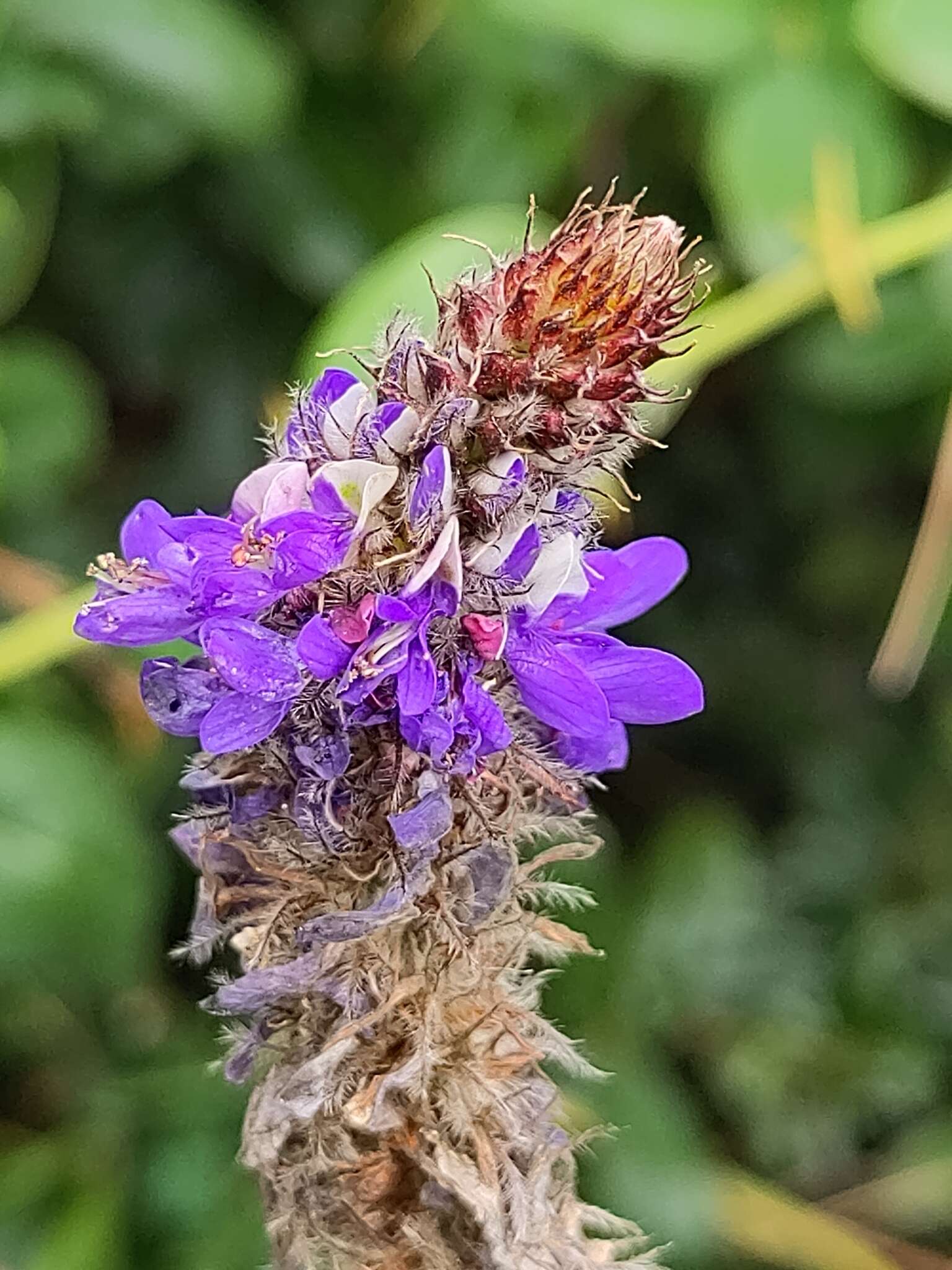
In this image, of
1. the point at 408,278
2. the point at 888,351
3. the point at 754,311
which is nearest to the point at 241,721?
the point at 408,278

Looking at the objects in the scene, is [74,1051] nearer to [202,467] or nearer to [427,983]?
[202,467]

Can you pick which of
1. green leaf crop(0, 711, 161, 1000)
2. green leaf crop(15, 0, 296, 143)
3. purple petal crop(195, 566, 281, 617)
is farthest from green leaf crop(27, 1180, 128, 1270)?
green leaf crop(15, 0, 296, 143)

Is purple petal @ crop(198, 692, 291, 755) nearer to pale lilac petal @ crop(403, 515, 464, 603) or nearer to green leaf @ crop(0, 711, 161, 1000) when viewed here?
pale lilac petal @ crop(403, 515, 464, 603)

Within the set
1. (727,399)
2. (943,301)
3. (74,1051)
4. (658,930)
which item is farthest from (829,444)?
(74,1051)

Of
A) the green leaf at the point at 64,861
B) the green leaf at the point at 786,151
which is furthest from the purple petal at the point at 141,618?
the green leaf at the point at 786,151

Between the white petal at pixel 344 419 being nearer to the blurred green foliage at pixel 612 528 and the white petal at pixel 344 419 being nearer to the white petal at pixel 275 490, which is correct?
the white petal at pixel 275 490

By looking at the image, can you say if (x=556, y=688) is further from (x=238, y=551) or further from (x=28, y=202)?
(x=28, y=202)
